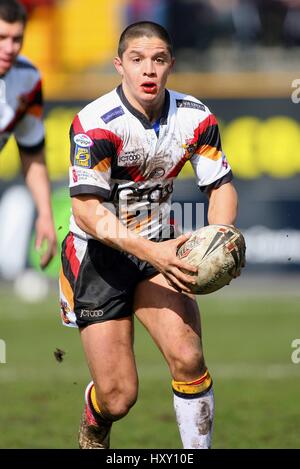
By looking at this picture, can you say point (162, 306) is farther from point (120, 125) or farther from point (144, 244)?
point (120, 125)

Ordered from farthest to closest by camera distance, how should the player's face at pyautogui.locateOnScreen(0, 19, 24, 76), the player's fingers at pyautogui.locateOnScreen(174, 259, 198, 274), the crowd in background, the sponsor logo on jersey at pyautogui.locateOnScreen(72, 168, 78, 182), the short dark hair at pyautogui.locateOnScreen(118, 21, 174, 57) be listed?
the crowd in background
the player's face at pyautogui.locateOnScreen(0, 19, 24, 76)
the sponsor logo on jersey at pyautogui.locateOnScreen(72, 168, 78, 182)
the short dark hair at pyautogui.locateOnScreen(118, 21, 174, 57)
the player's fingers at pyautogui.locateOnScreen(174, 259, 198, 274)

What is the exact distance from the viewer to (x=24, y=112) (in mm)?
8523

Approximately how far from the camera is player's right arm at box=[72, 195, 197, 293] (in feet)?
19.7

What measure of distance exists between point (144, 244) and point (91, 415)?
4.90 feet

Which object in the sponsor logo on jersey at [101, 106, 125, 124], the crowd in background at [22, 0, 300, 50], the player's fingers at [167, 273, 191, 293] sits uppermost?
the sponsor logo on jersey at [101, 106, 125, 124]

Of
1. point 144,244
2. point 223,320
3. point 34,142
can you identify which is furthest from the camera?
point 223,320

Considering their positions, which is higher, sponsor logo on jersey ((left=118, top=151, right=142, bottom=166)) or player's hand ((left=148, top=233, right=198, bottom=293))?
sponsor logo on jersey ((left=118, top=151, right=142, bottom=166))

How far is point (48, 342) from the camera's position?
12391 millimetres

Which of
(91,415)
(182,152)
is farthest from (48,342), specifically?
(182,152)

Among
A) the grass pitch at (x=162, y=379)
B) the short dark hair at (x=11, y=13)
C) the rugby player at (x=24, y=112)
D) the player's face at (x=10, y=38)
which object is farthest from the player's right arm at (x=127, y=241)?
the short dark hair at (x=11, y=13)

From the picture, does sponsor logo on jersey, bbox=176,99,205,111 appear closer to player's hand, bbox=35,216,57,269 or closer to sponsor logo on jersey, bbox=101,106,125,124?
sponsor logo on jersey, bbox=101,106,125,124

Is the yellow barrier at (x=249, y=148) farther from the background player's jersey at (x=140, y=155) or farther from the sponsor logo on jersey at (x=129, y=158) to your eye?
the sponsor logo on jersey at (x=129, y=158)

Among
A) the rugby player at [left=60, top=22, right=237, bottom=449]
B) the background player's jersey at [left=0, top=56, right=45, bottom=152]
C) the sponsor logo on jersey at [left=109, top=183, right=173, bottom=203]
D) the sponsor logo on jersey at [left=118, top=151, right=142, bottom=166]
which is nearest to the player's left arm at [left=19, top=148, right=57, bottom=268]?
the background player's jersey at [left=0, top=56, right=45, bottom=152]

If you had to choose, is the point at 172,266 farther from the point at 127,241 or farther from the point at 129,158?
the point at 129,158
